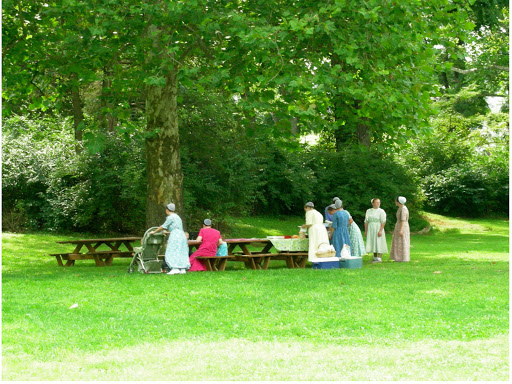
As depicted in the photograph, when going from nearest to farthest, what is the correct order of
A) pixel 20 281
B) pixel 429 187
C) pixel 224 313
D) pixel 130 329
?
pixel 130 329, pixel 224 313, pixel 20 281, pixel 429 187

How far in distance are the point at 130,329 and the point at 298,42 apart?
9857 mm

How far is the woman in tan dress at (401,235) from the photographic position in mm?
20234

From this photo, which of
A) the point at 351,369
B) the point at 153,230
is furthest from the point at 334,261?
the point at 351,369

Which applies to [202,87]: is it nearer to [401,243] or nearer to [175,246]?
[175,246]

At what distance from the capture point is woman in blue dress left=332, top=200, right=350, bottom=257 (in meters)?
18.9

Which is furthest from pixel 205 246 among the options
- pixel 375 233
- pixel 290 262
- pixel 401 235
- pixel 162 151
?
pixel 401 235

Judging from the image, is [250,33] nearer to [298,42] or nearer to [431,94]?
[298,42]

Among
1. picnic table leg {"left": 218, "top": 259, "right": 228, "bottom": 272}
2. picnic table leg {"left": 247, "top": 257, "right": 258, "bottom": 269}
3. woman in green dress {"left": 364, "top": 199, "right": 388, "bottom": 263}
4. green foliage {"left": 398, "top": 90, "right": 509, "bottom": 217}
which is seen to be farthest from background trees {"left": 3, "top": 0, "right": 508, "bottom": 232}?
green foliage {"left": 398, "top": 90, "right": 509, "bottom": 217}

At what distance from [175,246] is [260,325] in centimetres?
739

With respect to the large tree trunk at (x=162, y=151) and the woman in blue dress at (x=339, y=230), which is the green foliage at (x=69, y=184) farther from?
the woman in blue dress at (x=339, y=230)

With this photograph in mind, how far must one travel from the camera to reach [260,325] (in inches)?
387

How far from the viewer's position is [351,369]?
7.21 m

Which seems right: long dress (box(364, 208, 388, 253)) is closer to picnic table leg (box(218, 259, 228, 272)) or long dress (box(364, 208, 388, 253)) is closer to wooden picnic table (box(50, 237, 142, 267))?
picnic table leg (box(218, 259, 228, 272))

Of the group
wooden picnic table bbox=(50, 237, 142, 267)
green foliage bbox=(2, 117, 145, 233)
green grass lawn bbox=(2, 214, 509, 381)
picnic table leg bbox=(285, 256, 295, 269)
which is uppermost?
green foliage bbox=(2, 117, 145, 233)
